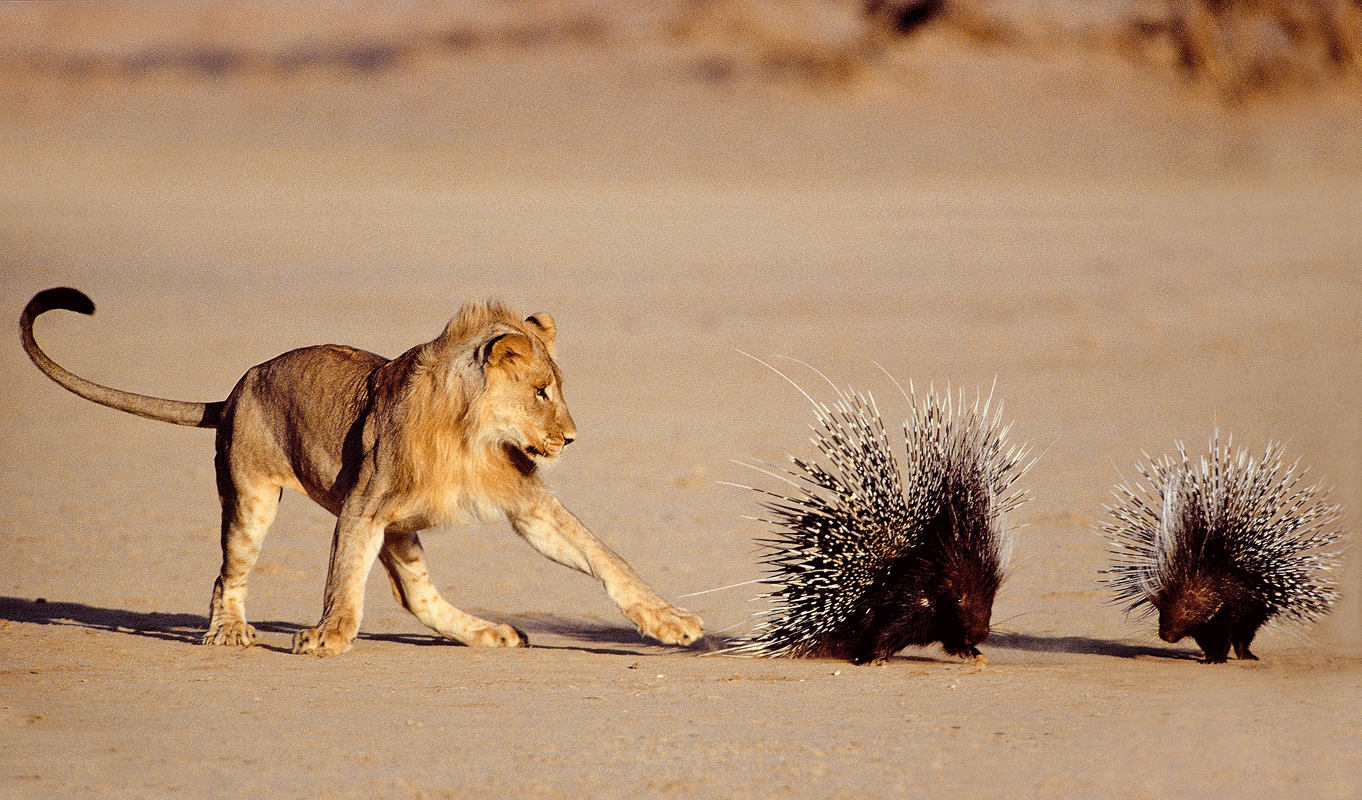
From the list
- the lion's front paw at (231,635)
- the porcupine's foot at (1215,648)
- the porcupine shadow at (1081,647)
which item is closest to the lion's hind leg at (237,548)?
the lion's front paw at (231,635)

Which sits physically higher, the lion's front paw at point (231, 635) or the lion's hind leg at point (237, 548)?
the lion's hind leg at point (237, 548)

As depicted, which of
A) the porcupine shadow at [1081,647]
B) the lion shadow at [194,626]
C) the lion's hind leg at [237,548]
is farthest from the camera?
the lion shadow at [194,626]

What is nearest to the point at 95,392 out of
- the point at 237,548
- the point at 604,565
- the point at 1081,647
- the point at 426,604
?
the point at 237,548

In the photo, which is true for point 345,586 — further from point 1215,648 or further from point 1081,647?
point 1215,648

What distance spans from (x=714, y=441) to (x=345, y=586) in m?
8.02

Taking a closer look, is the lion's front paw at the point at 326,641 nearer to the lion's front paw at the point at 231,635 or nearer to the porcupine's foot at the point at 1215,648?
the lion's front paw at the point at 231,635

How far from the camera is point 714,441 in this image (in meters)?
14.8

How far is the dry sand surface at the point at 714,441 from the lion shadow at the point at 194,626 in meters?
0.05

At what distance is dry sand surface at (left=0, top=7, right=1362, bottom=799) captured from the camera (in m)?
5.11

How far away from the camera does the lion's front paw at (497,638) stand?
24.9ft

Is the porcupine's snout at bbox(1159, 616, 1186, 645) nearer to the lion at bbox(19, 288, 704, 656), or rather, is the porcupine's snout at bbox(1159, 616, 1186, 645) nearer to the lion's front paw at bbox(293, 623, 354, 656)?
the lion at bbox(19, 288, 704, 656)

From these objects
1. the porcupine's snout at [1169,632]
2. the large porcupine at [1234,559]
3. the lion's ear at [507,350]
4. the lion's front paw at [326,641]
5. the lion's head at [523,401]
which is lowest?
the lion's front paw at [326,641]

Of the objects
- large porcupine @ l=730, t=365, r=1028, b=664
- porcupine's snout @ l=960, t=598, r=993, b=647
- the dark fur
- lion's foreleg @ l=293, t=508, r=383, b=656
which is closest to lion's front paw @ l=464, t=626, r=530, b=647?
lion's foreleg @ l=293, t=508, r=383, b=656

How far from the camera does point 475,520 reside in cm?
722
